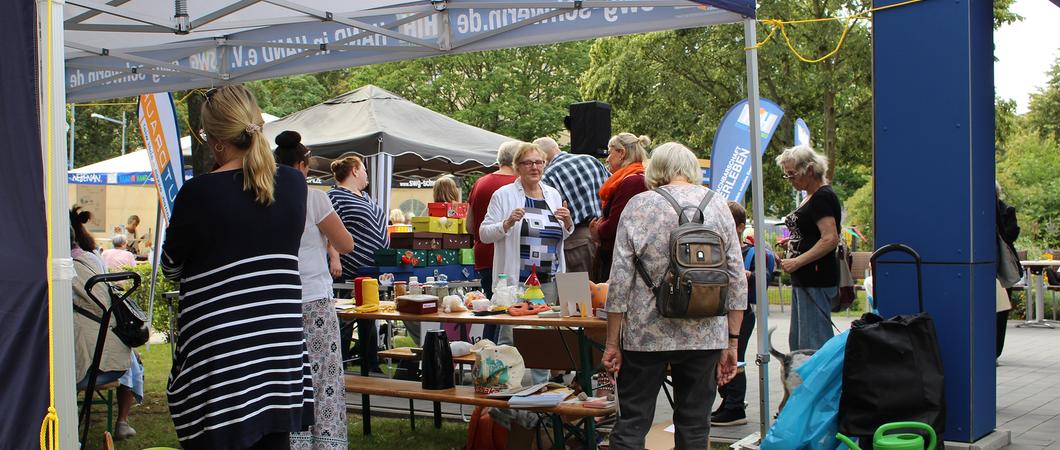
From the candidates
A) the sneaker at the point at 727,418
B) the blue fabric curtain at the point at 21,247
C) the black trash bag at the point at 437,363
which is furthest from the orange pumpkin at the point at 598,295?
the blue fabric curtain at the point at 21,247

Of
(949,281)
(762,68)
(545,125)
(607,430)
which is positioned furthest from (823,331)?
(545,125)

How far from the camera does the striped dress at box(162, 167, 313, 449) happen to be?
3.03m

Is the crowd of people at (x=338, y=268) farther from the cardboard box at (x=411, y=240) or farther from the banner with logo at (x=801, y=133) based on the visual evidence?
the banner with logo at (x=801, y=133)

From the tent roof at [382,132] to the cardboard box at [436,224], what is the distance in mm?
2251

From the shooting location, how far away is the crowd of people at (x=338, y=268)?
3.05 meters

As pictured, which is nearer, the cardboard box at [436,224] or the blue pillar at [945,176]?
the blue pillar at [945,176]

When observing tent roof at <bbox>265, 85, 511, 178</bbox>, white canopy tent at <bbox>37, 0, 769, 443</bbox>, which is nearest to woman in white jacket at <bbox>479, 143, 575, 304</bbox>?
white canopy tent at <bbox>37, 0, 769, 443</bbox>

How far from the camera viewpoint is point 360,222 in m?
7.07

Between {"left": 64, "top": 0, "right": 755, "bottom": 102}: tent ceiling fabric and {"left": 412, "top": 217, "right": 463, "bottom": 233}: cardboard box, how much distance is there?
1.78 metres

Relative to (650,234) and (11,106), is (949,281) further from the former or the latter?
(11,106)

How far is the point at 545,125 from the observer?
3003 centimetres

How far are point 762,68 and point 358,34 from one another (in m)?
16.7

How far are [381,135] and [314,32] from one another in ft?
12.4

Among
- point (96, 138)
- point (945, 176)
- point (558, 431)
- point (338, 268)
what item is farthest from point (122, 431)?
point (96, 138)
